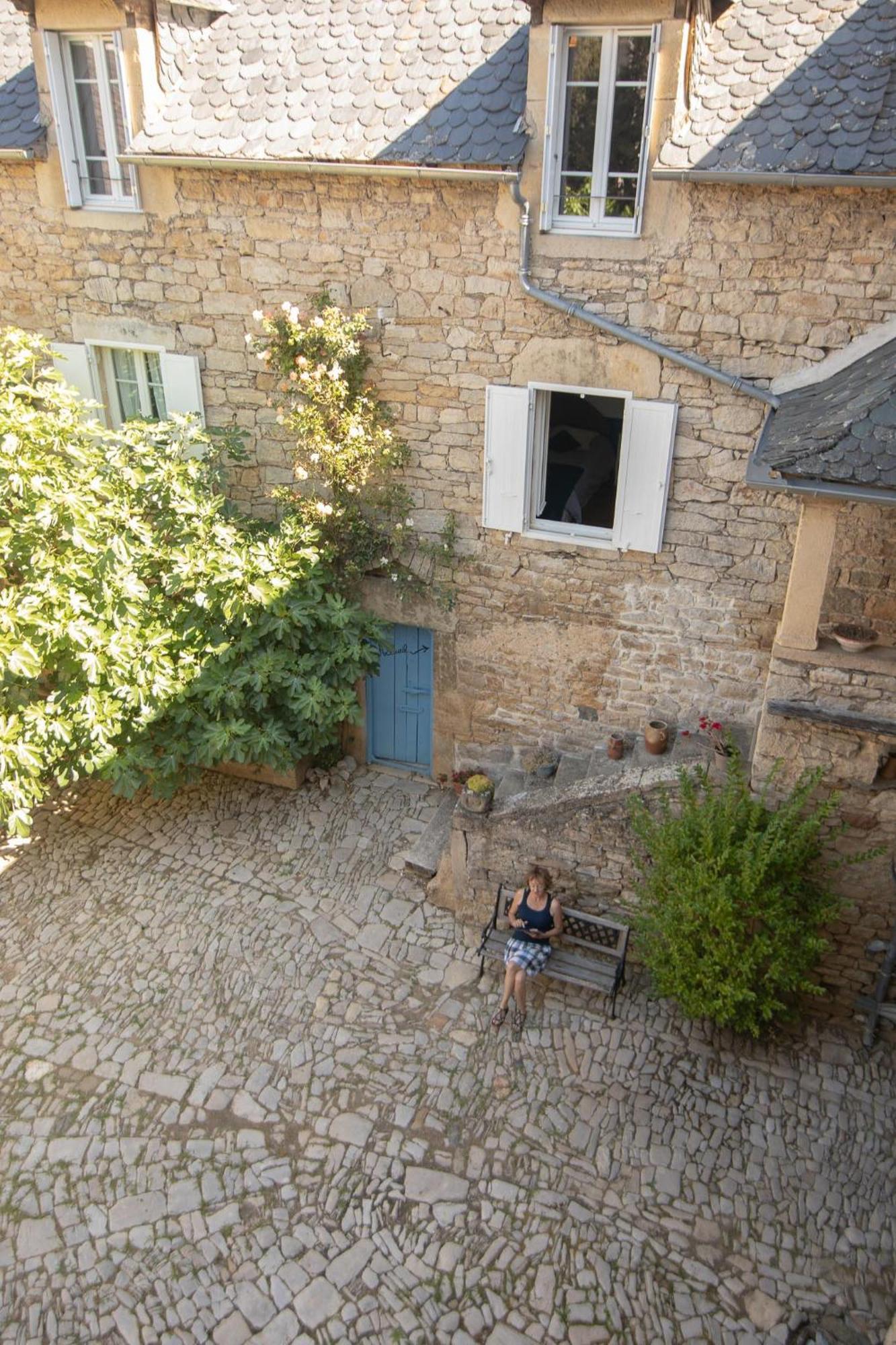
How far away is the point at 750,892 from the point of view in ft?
19.2

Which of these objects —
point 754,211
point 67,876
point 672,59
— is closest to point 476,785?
point 67,876

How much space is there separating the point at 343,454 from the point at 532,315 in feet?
6.32

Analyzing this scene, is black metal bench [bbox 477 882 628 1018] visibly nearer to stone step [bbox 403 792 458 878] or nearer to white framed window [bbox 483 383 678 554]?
stone step [bbox 403 792 458 878]

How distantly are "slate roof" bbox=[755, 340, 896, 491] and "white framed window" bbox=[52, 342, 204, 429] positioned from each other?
5.47 meters

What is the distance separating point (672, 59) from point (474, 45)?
1865mm

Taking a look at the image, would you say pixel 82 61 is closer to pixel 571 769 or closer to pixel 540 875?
pixel 571 769

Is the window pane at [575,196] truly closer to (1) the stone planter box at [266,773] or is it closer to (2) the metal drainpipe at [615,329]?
(2) the metal drainpipe at [615,329]

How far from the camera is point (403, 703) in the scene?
31.0 feet

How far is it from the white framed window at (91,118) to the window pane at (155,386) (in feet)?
4.30

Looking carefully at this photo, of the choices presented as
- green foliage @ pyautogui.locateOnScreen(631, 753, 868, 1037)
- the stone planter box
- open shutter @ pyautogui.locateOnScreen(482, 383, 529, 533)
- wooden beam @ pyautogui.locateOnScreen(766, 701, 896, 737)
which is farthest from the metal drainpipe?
the stone planter box

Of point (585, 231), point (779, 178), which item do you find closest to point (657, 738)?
point (585, 231)

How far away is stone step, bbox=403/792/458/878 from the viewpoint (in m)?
8.29

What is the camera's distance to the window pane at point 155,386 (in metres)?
9.01

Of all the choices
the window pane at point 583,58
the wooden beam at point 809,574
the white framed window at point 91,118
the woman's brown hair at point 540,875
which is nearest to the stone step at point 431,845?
the woman's brown hair at point 540,875
